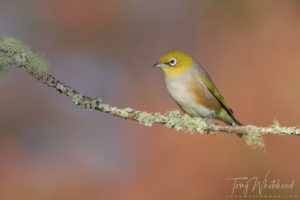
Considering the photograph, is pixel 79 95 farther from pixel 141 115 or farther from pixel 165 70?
pixel 165 70

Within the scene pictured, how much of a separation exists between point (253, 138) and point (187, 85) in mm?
1890

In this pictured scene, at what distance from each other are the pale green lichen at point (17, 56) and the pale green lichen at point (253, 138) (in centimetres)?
213

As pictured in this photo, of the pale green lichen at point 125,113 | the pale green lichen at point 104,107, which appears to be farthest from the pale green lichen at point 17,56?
the pale green lichen at point 125,113

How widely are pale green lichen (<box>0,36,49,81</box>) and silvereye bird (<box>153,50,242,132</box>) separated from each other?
8.19ft

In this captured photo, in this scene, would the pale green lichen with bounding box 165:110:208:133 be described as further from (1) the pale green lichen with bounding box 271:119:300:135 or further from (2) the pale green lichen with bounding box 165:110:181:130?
(1) the pale green lichen with bounding box 271:119:300:135

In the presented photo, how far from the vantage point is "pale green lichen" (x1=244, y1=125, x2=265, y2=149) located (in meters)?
4.05

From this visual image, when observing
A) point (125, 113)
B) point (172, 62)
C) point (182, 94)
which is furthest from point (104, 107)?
point (172, 62)

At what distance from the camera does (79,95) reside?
3.70m

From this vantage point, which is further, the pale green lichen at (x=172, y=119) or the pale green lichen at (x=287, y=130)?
the pale green lichen at (x=172, y=119)

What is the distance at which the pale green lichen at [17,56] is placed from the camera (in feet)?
11.5

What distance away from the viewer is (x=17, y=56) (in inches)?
140

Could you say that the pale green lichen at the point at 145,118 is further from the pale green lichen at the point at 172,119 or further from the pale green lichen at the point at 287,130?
the pale green lichen at the point at 287,130

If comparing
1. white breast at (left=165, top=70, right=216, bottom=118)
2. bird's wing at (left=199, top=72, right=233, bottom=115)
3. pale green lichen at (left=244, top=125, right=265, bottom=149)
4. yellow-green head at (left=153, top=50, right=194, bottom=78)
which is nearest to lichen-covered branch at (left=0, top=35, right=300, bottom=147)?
pale green lichen at (left=244, top=125, right=265, bottom=149)

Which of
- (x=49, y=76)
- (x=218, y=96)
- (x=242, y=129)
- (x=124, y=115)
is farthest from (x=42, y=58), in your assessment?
(x=218, y=96)
